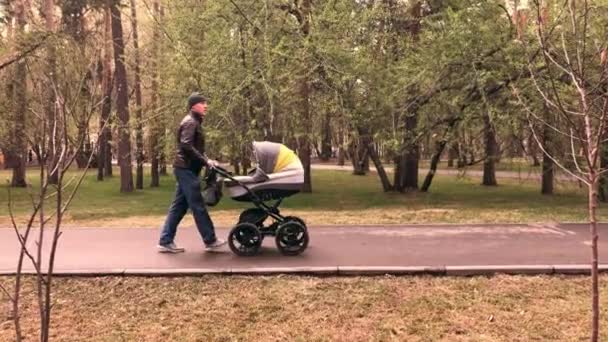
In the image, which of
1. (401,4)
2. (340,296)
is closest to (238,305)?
(340,296)

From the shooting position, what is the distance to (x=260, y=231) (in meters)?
7.39

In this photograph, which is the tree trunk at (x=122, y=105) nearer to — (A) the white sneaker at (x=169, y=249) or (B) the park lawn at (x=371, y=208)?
(B) the park lawn at (x=371, y=208)

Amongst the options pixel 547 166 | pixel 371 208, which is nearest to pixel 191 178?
pixel 371 208

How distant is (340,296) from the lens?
565 cm

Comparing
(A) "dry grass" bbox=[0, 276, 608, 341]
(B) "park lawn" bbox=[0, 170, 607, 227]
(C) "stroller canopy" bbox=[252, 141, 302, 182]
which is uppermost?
(C) "stroller canopy" bbox=[252, 141, 302, 182]

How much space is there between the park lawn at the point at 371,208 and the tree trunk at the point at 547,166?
55cm

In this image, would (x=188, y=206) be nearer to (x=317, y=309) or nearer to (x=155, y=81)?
(x=317, y=309)

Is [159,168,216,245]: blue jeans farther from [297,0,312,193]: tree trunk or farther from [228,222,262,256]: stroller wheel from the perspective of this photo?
[297,0,312,193]: tree trunk

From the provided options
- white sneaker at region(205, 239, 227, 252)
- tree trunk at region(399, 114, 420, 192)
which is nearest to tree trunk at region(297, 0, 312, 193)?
tree trunk at region(399, 114, 420, 192)

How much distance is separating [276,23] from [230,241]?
32.8 feet

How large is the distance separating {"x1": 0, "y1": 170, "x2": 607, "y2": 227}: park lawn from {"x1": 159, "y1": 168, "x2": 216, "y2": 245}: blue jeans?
11.5 feet

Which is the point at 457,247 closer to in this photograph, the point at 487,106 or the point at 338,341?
the point at 338,341

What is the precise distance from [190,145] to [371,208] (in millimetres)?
9039

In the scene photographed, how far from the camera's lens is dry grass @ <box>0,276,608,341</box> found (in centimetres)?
482
